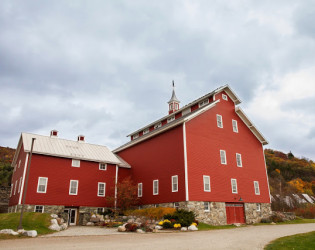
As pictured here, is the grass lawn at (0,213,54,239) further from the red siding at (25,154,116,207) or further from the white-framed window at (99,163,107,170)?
the white-framed window at (99,163,107,170)

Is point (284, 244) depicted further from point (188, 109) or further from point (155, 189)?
point (188, 109)

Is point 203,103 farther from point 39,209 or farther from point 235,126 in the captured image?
point 39,209

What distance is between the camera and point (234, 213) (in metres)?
26.9

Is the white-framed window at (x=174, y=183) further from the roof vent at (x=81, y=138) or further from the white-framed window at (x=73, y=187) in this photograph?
the roof vent at (x=81, y=138)

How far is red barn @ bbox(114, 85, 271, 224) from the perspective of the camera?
80.9 ft

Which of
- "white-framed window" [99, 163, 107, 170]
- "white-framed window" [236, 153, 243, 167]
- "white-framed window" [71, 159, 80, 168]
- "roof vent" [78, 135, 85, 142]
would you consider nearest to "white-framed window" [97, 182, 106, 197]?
"white-framed window" [99, 163, 107, 170]

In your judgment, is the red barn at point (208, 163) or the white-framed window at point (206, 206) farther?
the red barn at point (208, 163)

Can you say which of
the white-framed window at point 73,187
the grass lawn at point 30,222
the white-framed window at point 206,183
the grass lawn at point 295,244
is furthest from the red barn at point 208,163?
the grass lawn at point 30,222

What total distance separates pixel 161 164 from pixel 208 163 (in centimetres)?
455

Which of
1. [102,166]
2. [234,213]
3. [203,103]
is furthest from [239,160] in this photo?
[102,166]

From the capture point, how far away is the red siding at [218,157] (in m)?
25.1

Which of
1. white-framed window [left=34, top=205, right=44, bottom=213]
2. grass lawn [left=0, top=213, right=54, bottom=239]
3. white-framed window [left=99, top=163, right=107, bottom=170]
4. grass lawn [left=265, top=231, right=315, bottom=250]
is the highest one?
white-framed window [left=99, top=163, right=107, bottom=170]

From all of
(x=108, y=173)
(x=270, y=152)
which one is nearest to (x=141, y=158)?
(x=108, y=173)

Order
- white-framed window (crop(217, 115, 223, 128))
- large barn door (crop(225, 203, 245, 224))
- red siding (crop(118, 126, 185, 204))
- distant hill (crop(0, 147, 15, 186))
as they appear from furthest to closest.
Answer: distant hill (crop(0, 147, 15, 186)), white-framed window (crop(217, 115, 223, 128)), large barn door (crop(225, 203, 245, 224)), red siding (crop(118, 126, 185, 204))
